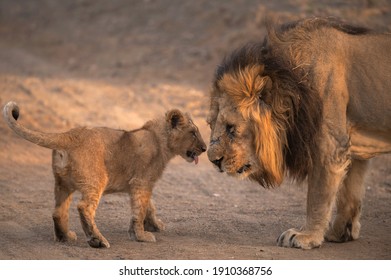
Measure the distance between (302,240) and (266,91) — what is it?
1187mm

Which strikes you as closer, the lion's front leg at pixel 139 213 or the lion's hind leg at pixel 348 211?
the lion's front leg at pixel 139 213

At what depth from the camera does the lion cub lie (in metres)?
5.89

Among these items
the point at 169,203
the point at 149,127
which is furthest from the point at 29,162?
the point at 149,127

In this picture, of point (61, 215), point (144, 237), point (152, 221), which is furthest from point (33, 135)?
point (152, 221)

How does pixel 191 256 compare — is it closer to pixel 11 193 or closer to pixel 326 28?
pixel 326 28

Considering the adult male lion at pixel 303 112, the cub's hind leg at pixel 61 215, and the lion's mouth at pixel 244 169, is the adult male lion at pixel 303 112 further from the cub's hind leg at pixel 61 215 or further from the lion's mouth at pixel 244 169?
the cub's hind leg at pixel 61 215

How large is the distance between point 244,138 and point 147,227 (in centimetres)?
137

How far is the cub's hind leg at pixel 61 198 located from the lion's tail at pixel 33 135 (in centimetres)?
9

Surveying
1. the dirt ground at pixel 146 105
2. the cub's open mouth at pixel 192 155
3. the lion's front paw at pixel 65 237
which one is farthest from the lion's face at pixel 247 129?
the lion's front paw at pixel 65 237

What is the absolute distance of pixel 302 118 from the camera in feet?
18.8

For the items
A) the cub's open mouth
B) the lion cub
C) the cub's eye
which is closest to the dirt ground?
the lion cub

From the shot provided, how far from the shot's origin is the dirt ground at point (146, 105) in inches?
241

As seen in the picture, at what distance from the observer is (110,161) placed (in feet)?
20.1

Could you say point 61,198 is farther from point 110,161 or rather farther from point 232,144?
point 232,144
